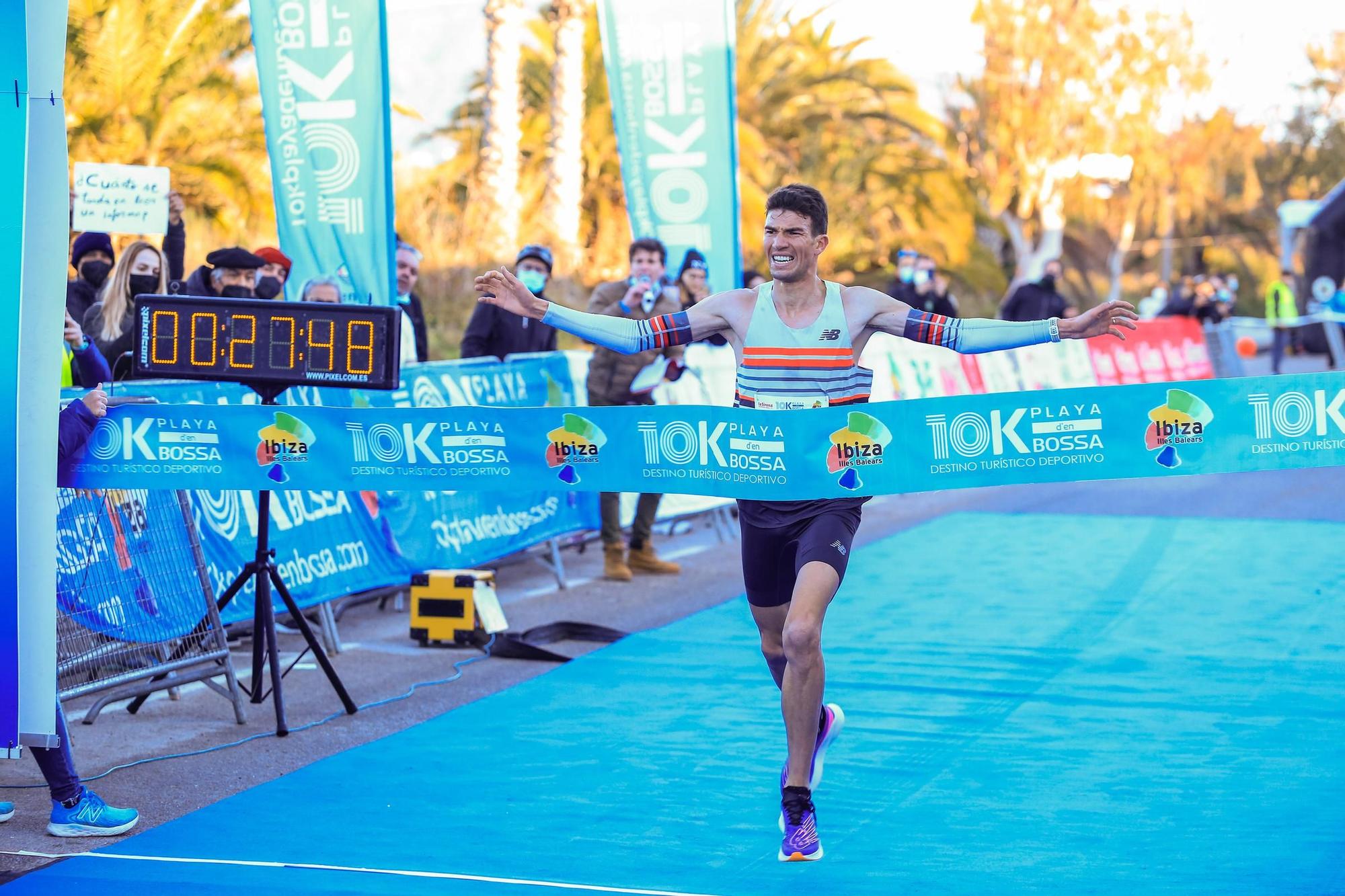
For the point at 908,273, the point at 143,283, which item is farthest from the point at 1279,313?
the point at 143,283

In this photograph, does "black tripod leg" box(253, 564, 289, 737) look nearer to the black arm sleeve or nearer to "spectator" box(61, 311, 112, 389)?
"spectator" box(61, 311, 112, 389)

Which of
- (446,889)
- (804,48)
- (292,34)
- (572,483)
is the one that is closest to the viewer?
(446,889)

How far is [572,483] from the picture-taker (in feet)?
20.1

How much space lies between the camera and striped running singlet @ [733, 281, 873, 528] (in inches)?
220

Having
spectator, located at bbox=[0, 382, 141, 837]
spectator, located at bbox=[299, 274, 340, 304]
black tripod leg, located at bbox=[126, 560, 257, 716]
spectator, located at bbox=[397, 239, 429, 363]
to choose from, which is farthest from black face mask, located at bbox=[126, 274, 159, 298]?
spectator, located at bbox=[0, 382, 141, 837]

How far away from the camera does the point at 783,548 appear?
561 cm

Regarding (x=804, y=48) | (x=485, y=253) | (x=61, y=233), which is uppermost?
(x=804, y=48)

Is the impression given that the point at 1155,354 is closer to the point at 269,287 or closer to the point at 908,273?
the point at 908,273

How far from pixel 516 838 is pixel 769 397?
1815 mm

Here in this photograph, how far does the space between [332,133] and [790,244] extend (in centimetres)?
676

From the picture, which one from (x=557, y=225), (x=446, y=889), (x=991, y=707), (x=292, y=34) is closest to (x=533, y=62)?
(x=557, y=225)

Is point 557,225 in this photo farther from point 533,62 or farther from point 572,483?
point 572,483

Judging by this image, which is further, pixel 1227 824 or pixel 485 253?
pixel 485 253

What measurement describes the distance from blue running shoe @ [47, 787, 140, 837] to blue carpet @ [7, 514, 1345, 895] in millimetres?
137
